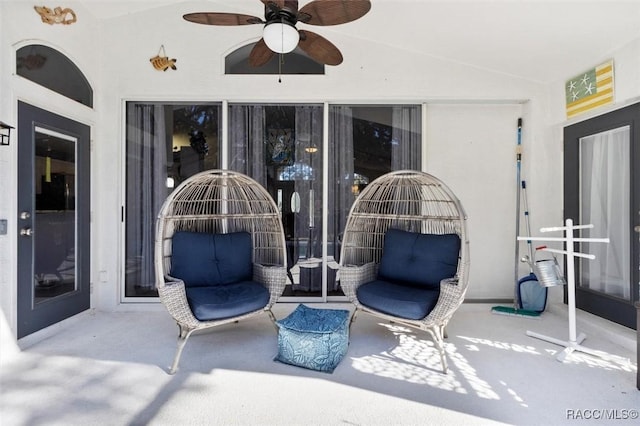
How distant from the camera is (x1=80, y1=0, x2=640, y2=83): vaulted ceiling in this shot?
2586mm

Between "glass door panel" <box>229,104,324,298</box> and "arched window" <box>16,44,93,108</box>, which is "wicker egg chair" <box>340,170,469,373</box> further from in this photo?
"arched window" <box>16,44,93,108</box>

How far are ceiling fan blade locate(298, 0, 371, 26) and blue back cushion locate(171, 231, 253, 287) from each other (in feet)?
6.09

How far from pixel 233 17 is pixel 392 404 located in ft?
8.52

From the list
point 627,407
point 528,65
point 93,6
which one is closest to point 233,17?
point 93,6

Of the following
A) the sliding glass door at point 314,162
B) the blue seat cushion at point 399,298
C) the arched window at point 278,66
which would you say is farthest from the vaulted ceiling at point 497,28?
the blue seat cushion at point 399,298

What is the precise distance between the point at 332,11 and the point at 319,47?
0.43 m

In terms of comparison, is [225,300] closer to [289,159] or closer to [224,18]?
[289,159]

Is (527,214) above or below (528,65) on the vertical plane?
below

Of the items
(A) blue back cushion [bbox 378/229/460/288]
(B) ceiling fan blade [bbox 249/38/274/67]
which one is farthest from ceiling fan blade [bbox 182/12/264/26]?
(A) blue back cushion [bbox 378/229/460/288]

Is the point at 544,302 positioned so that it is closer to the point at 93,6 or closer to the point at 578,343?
the point at 578,343

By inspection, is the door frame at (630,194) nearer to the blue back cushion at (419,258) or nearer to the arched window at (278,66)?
the blue back cushion at (419,258)

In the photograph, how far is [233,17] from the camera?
2213mm

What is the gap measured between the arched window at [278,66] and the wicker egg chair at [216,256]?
4.20ft

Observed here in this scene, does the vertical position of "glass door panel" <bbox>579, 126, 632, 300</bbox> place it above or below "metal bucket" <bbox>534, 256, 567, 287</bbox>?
above
